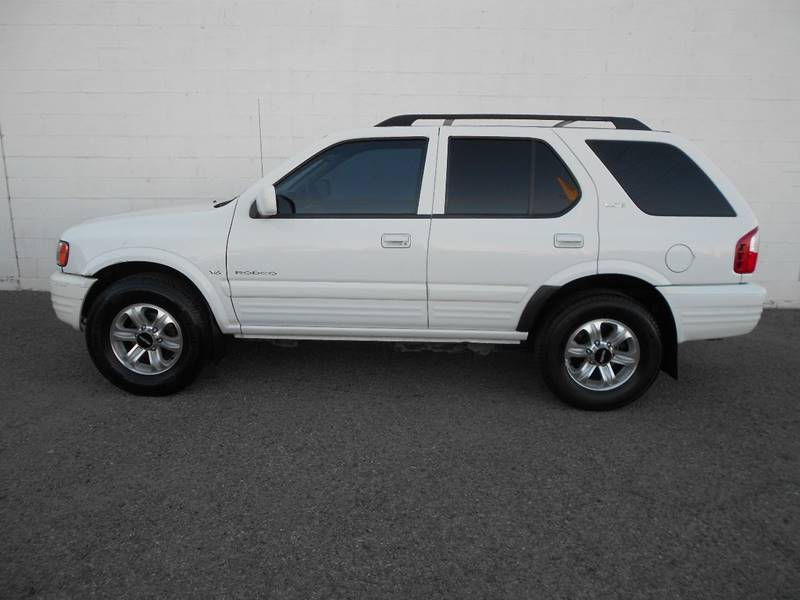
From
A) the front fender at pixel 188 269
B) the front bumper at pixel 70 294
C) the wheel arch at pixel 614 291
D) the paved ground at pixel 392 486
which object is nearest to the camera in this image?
the paved ground at pixel 392 486

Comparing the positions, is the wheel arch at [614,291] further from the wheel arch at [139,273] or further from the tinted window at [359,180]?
the wheel arch at [139,273]

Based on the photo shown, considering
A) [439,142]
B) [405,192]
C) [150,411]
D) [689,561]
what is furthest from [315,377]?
[689,561]

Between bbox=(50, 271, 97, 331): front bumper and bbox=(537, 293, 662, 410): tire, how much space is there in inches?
120

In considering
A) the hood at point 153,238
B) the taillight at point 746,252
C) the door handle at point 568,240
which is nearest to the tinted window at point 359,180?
the hood at point 153,238

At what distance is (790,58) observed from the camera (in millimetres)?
6410

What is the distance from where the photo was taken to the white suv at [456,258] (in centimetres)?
356

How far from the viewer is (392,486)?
112 inches

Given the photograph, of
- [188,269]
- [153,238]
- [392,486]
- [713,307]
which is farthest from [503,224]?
[153,238]

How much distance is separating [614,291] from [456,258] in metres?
1.04

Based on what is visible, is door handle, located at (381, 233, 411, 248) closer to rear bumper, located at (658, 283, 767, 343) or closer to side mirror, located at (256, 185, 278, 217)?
side mirror, located at (256, 185, 278, 217)

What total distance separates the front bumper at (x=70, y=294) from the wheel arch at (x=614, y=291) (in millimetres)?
2919

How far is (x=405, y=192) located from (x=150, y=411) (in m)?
2.17

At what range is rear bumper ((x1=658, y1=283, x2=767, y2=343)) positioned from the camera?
3.54 meters

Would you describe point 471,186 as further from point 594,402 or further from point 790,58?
point 790,58
